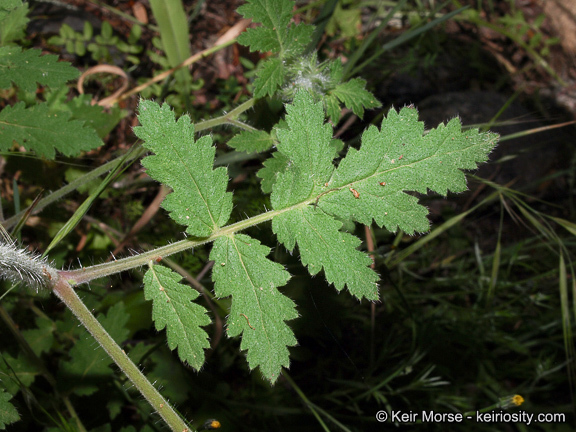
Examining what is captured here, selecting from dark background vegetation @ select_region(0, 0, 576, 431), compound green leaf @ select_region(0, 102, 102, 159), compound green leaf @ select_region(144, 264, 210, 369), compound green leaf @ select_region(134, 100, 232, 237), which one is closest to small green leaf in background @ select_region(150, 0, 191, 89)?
dark background vegetation @ select_region(0, 0, 576, 431)

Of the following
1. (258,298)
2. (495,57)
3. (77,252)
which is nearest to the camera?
(258,298)

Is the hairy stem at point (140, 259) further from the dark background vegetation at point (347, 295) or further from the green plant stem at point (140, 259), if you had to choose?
the dark background vegetation at point (347, 295)

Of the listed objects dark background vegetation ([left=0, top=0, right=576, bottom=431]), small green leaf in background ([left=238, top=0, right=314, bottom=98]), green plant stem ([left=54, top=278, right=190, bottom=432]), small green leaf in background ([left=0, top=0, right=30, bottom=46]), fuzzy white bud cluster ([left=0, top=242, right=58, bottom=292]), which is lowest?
dark background vegetation ([left=0, top=0, right=576, bottom=431])

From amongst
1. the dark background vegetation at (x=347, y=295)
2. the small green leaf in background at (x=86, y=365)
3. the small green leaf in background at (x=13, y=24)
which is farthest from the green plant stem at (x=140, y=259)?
the small green leaf in background at (x=13, y=24)

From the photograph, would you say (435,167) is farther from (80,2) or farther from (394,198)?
(80,2)

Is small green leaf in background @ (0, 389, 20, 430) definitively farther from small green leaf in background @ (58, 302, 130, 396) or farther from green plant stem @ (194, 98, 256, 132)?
green plant stem @ (194, 98, 256, 132)

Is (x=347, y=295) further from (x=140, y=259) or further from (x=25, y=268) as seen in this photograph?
(x=25, y=268)

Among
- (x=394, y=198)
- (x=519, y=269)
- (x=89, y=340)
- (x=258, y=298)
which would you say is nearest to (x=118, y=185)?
(x=89, y=340)

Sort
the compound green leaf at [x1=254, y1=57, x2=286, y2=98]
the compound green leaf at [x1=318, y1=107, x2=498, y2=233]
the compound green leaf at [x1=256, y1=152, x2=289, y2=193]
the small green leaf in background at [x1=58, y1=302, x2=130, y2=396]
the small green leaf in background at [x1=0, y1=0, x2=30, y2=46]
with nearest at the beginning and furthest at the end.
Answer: the compound green leaf at [x1=318, y1=107, x2=498, y2=233], the compound green leaf at [x1=254, y1=57, x2=286, y2=98], the compound green leaf at [x1=256, y1=152, x2=289, y2=193], the small green leaf in background at [x1=58, y1=302, x2=130, y2=396], the small green leaf in background at [x1=0, y1=0, x2=30, y2=46]
